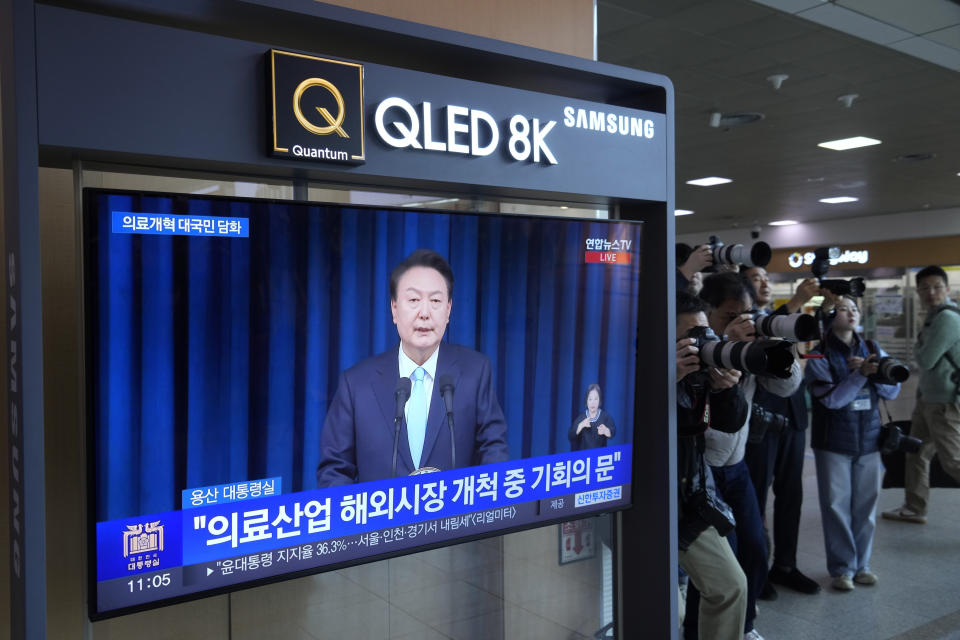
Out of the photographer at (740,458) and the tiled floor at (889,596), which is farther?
the tiled floor at (889,596)

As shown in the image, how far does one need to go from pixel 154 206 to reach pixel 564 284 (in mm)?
1178

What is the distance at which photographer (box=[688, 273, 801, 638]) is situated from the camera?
114 inches

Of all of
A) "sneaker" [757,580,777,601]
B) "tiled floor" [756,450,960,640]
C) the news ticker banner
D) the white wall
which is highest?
the white wall

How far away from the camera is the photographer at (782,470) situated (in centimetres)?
A: 378

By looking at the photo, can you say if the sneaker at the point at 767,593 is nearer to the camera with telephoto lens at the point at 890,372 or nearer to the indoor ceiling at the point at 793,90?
the camera with telephoto lens at the point at 890,372

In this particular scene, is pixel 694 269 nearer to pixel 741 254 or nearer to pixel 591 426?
pixel 741 254

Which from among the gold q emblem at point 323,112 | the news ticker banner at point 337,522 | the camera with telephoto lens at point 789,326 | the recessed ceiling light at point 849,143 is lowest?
the news ticker banner at point 337,522

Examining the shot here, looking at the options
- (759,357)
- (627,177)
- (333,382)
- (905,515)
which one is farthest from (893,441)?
(333,382)

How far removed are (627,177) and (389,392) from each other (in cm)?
103

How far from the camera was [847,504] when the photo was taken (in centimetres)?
392

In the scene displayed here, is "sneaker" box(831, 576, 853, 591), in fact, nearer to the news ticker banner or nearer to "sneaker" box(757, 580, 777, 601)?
"sneaker" box(757, 580, 777, 601)
